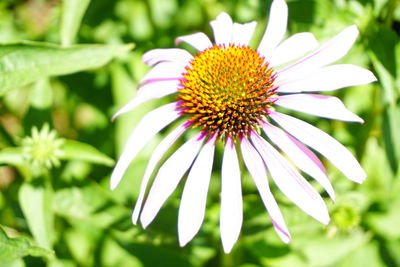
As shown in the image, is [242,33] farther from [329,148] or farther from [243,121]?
[329,148]

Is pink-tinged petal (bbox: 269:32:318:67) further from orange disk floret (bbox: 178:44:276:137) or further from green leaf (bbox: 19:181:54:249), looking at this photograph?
green leaf (bbox: 19:181:54:249)

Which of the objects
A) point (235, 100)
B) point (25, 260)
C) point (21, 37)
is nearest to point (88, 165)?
point (25, 260)

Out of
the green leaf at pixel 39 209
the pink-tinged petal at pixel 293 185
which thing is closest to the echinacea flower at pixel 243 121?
the pink-tinged petal at pixel 293 185

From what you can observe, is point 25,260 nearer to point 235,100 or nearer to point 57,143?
point 57,143

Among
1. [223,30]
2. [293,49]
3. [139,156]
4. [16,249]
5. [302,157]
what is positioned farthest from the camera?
[139,156]

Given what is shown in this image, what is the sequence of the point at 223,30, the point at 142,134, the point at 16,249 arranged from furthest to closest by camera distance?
the point at 223,30 < the point at 142,134 < the point at 16,249

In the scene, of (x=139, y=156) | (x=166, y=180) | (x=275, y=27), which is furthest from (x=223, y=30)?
(x=139, y=156)

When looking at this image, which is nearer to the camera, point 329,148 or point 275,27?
point 329,148

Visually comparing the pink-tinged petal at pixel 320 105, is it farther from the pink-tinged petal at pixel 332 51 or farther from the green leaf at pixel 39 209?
the green leaf at pixel 39 209
